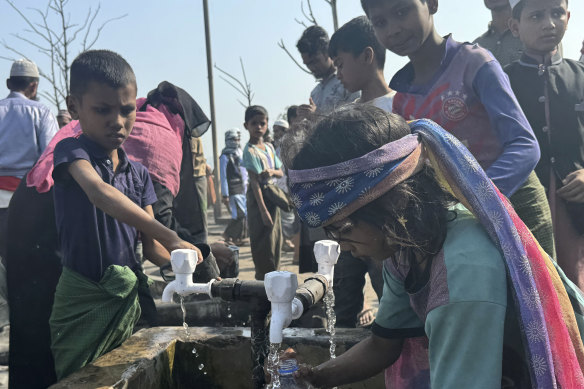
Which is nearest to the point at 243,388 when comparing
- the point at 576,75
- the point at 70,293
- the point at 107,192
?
the point at 70,293

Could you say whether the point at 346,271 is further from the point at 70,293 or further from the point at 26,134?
the point at 26,134

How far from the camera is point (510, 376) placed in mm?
1197

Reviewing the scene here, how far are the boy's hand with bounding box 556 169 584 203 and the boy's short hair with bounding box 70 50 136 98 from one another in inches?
75.9

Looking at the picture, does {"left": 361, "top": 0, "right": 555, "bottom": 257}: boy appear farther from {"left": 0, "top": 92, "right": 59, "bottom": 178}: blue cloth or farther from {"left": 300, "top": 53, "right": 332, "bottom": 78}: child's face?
{"left": 0, "top": 92, "right": 59, "bottom": 178}: blue cloth

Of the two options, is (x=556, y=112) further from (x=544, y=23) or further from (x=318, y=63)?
(x=318, y=63)

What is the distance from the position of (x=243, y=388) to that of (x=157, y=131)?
4.45ft

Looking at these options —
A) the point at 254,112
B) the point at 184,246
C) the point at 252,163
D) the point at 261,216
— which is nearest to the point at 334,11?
the point at 254,112

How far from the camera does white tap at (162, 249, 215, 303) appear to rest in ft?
5.08

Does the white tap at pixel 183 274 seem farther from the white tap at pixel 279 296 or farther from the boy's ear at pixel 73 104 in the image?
the boy's ear at pixel 73 104

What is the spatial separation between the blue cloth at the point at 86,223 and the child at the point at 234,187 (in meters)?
6.66

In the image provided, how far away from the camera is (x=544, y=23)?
2439mm

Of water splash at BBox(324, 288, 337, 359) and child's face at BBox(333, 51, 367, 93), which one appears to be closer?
water splash at BBox(324, 288, 337, 359)

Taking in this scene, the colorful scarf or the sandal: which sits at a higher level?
the colorful scarf

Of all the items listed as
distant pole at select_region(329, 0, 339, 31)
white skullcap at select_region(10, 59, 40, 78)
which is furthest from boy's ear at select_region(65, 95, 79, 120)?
distant pole at select_region(329, 0, 339, 31)
